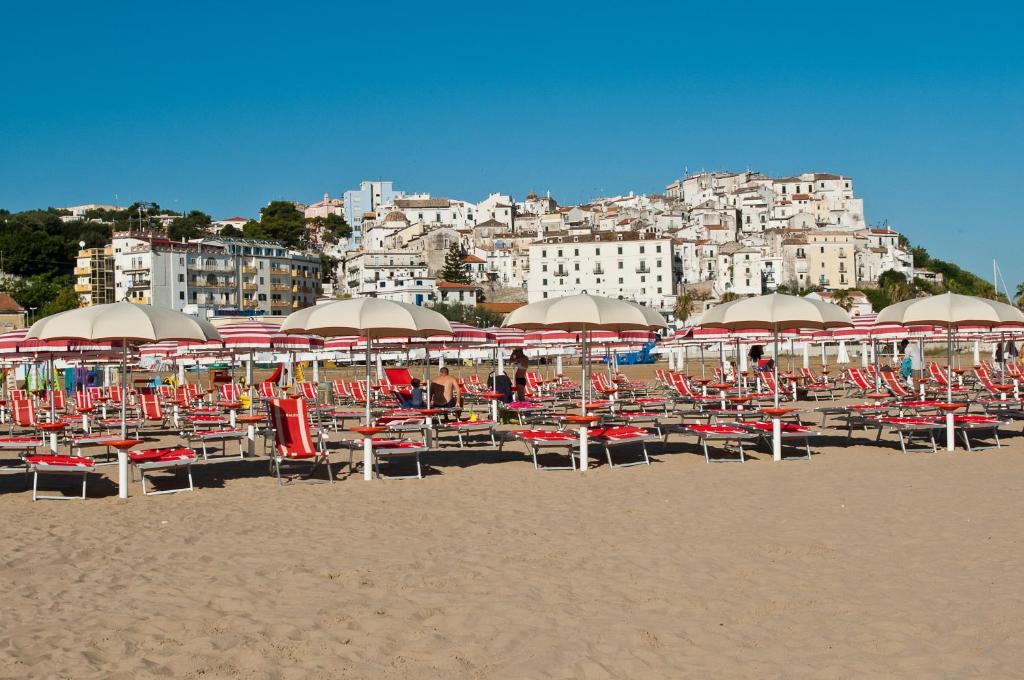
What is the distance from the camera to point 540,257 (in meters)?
108

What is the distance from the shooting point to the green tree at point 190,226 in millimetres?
129750

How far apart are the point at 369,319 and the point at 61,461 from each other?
3491mm

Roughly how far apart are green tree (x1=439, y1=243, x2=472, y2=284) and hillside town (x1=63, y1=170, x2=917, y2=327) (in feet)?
1.34

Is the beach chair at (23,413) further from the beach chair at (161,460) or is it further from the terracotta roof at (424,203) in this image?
the terracotta roof at (424,203)

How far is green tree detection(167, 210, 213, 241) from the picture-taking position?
5108 inches

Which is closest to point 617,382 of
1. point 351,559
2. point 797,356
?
point 351,559

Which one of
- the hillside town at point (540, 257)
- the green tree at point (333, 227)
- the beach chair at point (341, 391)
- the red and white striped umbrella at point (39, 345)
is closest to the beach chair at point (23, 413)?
the red and white striped umbrella at point (39, 345)

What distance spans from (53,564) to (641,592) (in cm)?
400

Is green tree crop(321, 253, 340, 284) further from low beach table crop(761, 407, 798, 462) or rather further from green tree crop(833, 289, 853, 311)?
low beach table crop(761, 407, 798, 462)

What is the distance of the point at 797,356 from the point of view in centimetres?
6675

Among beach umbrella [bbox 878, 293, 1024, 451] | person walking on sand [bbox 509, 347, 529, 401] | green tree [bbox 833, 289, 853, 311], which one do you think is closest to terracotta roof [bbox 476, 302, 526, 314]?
green tree [bbox 833, 289, 853, 311]

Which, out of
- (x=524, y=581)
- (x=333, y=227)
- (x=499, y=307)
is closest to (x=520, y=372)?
(x=524, y=581)

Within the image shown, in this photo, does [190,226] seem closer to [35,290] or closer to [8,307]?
[35,290]

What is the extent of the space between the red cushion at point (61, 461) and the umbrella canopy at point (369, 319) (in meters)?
2.83
